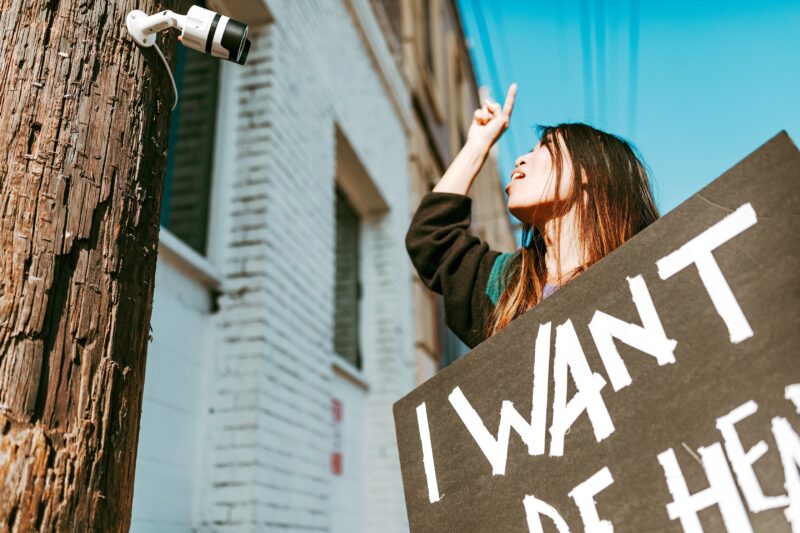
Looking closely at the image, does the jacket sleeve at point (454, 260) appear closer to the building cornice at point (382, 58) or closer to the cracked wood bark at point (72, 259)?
the cracked wood bark at point (72, 259)

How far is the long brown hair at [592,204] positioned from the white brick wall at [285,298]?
1697mm

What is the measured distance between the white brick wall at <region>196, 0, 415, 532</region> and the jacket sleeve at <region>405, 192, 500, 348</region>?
4.83 ft

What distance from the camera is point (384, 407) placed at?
504 cm

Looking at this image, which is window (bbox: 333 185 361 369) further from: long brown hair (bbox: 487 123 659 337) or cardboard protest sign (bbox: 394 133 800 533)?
cardboard protest sign (bbox: 394 133 800 533)

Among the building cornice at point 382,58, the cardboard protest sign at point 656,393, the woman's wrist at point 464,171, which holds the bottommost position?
the cardboard protest sign at point 656,393

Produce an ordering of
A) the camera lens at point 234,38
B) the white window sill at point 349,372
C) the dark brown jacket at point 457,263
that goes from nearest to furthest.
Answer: the camera lens at point 234,38
the dark brown jacket at point 457,263
the white window sill at point 349,372

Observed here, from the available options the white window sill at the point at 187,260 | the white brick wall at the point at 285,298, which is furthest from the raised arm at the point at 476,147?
the white brick wall at the point at 285,298

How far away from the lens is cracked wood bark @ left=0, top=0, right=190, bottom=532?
0.93 meters

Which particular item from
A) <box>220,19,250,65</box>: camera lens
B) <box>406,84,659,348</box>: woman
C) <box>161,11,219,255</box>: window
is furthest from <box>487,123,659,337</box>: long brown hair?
<box>161,11,219,255</box>: window

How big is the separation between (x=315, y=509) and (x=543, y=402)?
242cm

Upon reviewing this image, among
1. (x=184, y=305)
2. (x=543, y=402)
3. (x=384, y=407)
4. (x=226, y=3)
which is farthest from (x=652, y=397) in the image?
(x=384, y=407)

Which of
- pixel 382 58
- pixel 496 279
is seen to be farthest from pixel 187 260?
pixel 382 58

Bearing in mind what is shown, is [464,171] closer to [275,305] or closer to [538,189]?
[538,189]

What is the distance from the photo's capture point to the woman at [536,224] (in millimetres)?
1452
